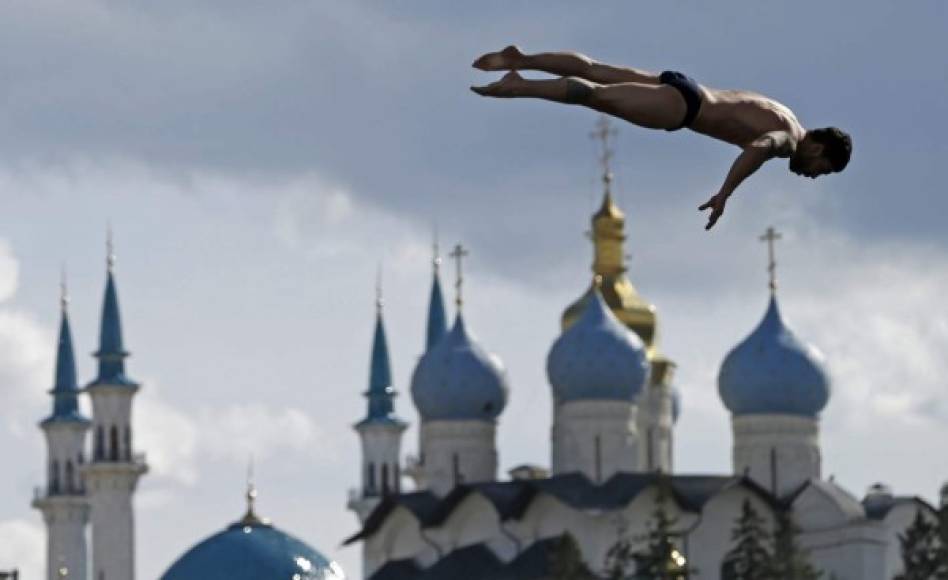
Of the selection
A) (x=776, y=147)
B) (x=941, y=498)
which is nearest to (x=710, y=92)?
(x=776, y=147)

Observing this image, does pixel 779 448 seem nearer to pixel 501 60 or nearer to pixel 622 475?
pixel 622 475

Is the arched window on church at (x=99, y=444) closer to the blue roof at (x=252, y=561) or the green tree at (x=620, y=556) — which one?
the blue roof at (x=252, y=561)

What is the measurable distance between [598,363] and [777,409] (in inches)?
160

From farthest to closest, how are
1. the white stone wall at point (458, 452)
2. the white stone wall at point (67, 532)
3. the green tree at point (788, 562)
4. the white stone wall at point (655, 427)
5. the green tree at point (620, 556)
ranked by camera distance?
the white stone wall at point (67, 532) < the white stone wall at point (458, 452) < the white stone wall at point (655, 427) < the green tree at point (620, 556) < the green tree at point (788, 562)

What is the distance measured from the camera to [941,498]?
8112 cm

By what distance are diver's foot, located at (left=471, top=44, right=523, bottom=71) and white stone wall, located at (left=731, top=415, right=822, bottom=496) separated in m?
87.3

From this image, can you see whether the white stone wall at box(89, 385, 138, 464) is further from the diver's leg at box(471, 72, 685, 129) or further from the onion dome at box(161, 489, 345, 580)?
the diver's leg at box(471, 72, 685, 129)

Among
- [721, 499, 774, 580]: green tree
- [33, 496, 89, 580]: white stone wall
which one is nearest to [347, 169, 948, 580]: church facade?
[721, 499, 774, 580]: green tree

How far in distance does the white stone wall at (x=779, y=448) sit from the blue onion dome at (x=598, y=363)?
8.69 ft

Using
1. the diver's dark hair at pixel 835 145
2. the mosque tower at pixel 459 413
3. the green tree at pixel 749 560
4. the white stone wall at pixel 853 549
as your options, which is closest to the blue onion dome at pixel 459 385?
the mosque tower at pixel 459 413

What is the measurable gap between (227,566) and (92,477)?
24.5 meters

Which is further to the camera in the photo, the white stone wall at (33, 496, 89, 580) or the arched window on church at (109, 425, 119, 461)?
the white stone wall at (33, 496, 89, 580)

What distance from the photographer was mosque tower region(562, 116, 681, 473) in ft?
354

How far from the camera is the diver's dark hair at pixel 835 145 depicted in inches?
702
